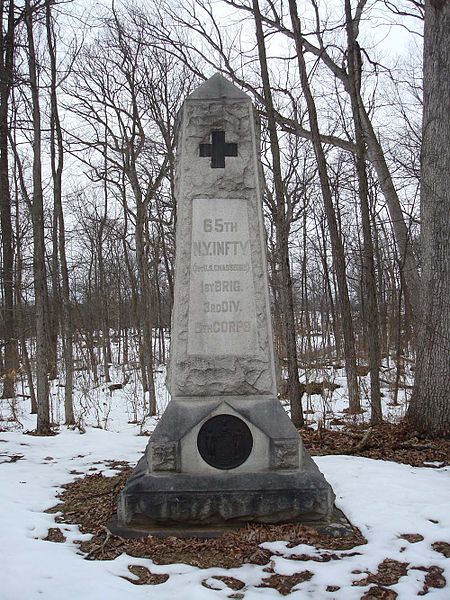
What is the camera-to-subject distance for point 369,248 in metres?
9.01

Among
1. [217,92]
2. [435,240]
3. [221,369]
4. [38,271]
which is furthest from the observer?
[38,271]

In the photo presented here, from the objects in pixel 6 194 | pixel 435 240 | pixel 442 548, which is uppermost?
pixel 6 194

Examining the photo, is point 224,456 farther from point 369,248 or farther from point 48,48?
point 48,48

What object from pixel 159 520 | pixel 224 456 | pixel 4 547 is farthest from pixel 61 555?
pixel 224 456

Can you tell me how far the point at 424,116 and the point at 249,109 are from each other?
370 centimetres

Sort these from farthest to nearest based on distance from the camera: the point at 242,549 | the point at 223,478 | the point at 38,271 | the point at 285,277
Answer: the point at 285,277 → the point at 38,271 → the point at 223,478 → the point at 242,549

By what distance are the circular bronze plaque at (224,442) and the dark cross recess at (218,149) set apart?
6.65 ft

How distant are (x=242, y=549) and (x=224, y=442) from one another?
813 millimetres

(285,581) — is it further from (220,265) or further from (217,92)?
(217,92)

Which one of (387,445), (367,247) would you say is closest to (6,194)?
(367,247)

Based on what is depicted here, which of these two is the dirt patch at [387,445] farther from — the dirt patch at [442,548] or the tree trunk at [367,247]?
the dirt patch at [442,548]

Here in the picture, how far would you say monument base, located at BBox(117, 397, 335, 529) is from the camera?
12.3 feet

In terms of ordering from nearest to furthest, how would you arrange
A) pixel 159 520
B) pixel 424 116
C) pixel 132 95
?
pixel 159 520
pixel 424 116
pixel 132 95

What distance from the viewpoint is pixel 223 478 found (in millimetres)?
3875
